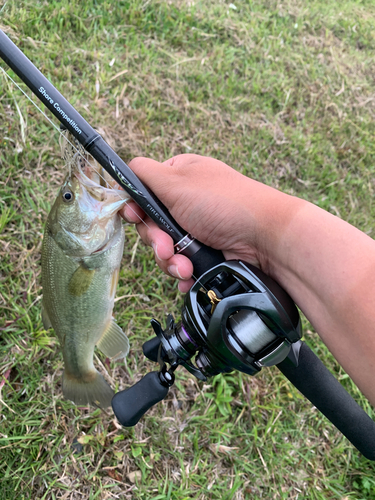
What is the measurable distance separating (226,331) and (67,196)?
1130 mm

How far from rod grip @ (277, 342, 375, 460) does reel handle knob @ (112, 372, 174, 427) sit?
0.65 meters

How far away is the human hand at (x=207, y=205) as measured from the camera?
6.25ft

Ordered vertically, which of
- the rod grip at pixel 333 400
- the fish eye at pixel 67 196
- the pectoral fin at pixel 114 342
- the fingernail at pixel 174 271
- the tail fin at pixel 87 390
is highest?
the fish eye at pixel 67 196

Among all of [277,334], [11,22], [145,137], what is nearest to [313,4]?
[145,137]

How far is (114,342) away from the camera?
222cm

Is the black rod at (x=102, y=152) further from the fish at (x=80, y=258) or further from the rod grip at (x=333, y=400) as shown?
the rod grip at (x=333, y=400)

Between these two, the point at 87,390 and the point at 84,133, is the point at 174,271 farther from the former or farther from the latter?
the point at 87,390

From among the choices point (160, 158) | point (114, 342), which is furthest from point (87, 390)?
point (160, 158)

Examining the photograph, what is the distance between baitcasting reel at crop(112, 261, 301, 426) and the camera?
55.2 inches

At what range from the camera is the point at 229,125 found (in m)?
3.82

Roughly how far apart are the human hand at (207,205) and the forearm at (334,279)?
6.5 inches

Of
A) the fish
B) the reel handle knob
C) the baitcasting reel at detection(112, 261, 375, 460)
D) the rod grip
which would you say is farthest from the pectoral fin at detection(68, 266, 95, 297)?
the rod grip

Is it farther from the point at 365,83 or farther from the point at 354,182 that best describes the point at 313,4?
the point at 354,182

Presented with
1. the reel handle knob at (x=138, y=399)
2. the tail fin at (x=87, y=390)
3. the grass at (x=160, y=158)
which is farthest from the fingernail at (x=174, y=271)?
the grass at (x=160, y=158)
